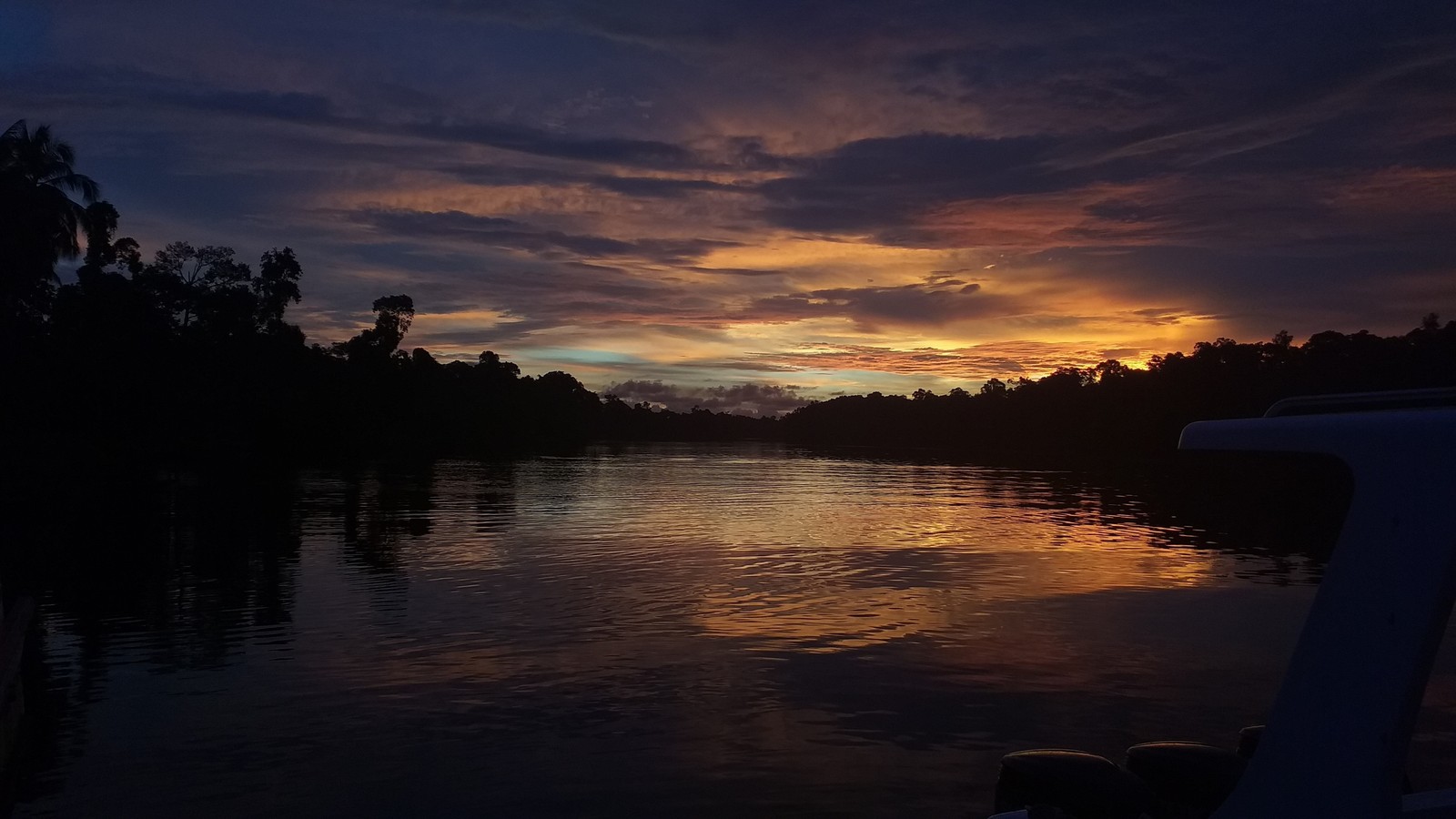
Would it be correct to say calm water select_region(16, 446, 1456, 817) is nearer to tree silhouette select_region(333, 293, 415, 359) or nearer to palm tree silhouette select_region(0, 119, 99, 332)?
palm tree silhouette select_region(0, 119, 99, 332)

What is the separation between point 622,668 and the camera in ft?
36.2

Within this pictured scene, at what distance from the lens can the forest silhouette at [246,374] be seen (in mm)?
45438

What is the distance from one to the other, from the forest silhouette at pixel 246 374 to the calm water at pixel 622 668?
1118 inches

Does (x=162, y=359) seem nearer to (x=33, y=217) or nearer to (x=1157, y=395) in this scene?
(x=33, y=217)

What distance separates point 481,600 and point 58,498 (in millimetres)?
21955

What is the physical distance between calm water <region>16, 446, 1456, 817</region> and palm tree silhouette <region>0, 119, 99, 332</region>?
23.5 meters

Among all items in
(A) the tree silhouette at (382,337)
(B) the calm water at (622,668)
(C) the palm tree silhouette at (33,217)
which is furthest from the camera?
(A) the tree silhouette at (382,337)

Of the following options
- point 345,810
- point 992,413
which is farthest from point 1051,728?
point 992,413

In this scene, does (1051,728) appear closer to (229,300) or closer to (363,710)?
(363,710)

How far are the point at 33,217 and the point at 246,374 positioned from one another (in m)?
35.5

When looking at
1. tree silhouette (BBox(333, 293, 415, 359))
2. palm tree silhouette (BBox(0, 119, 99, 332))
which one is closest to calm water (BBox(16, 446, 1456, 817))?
palm tree silhouette (BBox(0, 119, 99, 332))

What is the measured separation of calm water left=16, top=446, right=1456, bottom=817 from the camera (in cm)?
766

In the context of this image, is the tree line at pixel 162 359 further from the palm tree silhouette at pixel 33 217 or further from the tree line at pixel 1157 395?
the tree line at pixel 1157 395

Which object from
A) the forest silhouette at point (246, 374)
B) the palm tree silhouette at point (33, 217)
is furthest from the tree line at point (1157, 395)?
the palm tree silhouette at point (33, 217)
